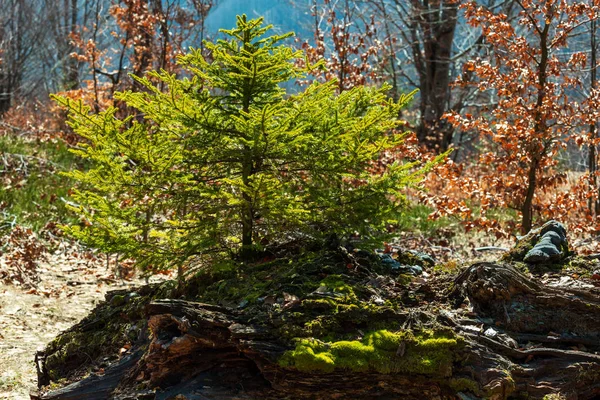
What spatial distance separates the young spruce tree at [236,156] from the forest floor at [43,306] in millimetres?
1672

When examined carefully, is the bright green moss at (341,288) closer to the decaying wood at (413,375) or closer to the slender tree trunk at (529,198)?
the decaying wood at (413,375)

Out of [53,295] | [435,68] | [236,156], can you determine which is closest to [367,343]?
[236,156]

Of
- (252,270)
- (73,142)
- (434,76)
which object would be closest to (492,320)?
(252,270)

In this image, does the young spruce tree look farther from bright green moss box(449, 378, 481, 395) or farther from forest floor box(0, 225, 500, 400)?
bright green moss box(449, 378, 481, 395)

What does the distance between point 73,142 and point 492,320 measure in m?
11.6

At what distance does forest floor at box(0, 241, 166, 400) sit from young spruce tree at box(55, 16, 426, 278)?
65.8 inches

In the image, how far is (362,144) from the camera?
178 inches

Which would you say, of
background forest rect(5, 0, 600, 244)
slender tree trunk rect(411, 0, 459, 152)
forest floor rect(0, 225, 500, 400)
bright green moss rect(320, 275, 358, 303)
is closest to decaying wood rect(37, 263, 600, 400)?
bright green moss rect(320, 275, 358, 303)

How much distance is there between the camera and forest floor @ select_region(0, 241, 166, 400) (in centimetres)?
547

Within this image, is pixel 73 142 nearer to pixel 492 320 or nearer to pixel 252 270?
pixel 252 270

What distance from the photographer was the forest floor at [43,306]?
5.47 meters

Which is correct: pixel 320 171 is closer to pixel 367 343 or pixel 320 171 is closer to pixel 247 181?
pixel 247 181

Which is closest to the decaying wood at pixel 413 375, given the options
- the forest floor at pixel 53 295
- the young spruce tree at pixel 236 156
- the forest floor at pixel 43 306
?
the young spruce tree at pixel 236 156

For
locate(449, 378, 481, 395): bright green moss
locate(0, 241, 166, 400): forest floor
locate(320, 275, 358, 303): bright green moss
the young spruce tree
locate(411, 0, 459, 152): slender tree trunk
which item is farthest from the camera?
locate(411, 0, 459, 152): slender tree trunk
